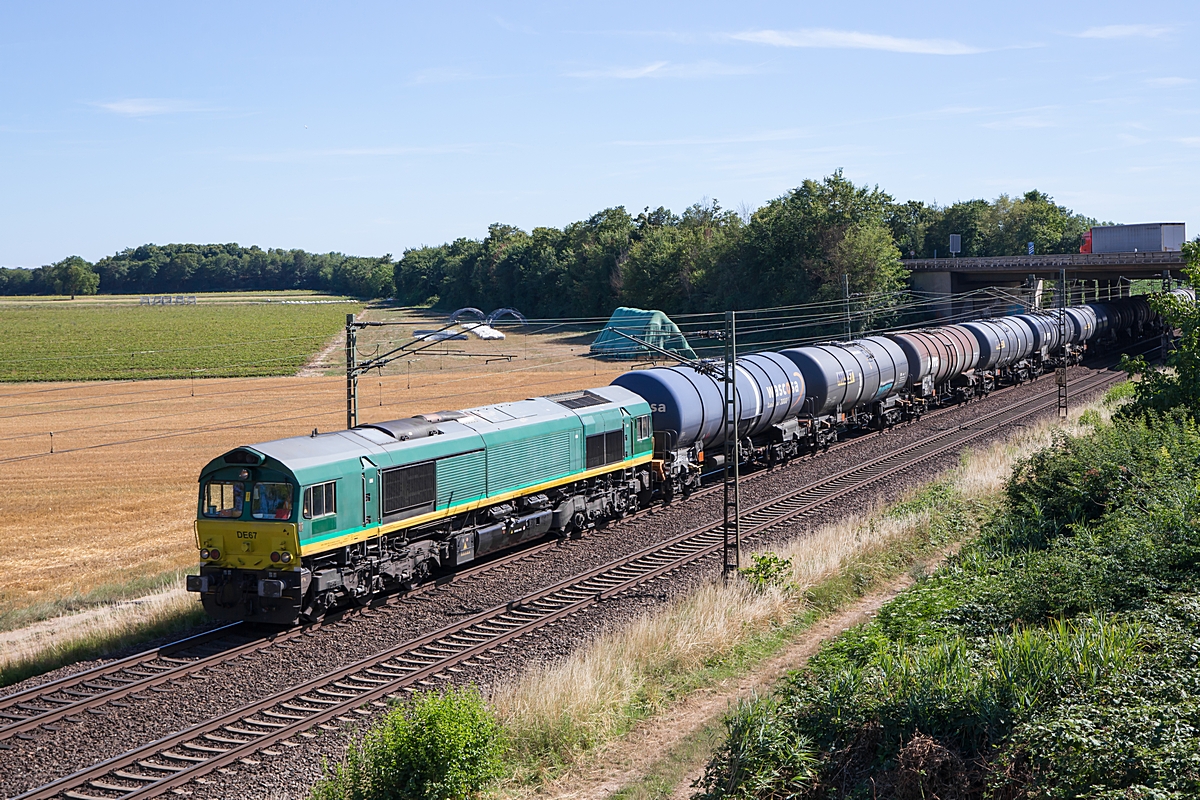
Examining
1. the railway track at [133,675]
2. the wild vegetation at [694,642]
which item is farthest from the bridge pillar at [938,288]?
the railway track at [133,675]

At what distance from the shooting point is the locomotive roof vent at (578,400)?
26.4 m

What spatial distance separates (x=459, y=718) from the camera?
11.6m

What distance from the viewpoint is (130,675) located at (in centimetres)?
1633

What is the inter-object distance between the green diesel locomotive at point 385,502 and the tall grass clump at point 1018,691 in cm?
933

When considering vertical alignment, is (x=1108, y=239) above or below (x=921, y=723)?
above

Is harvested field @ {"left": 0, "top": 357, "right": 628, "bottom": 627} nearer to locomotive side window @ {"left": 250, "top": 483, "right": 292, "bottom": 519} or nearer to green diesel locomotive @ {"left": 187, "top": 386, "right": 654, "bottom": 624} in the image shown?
green diesel locomotive @ {"left": 187, "top": 386, "right": 654, "bottom": 624}

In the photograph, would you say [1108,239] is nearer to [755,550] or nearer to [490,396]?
[490,396]

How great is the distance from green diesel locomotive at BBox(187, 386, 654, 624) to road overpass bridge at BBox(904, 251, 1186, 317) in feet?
174

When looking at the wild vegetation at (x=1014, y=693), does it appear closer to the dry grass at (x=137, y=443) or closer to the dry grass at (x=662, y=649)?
the dry grass at (x=662, y=649)

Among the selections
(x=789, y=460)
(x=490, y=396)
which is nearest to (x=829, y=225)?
(x=490, y=396)

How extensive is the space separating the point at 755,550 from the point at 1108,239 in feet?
250

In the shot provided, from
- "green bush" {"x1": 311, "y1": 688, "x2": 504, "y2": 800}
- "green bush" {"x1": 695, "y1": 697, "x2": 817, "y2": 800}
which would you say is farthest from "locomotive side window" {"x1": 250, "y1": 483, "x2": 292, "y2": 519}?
"green bush" {"x1": 695, "y1": 697, "x2": 817, "y2": 800}

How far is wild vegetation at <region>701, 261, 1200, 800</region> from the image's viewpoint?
9086 millimetres

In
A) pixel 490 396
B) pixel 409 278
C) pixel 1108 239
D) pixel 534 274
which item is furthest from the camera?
pixel 409 278
